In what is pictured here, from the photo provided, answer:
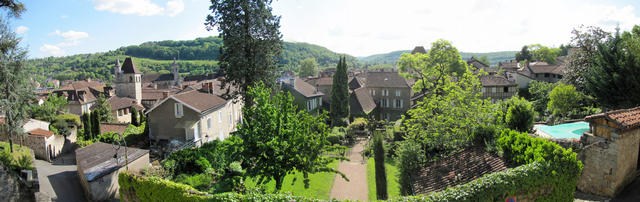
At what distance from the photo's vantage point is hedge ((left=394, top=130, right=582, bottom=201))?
32.7 ft

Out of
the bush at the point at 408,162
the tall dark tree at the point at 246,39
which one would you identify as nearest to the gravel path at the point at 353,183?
the bush at the point at 408,162

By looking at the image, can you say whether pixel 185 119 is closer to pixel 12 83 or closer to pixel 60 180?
pixel 60 180

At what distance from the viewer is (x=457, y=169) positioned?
550 inches

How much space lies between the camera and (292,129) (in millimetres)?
15383

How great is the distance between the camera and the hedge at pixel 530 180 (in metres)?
9.97

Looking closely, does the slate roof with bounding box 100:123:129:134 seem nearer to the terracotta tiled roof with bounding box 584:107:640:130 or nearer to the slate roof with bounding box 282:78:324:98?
the slate roof with bounding box 282:78:324:98

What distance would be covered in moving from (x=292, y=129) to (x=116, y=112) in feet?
153

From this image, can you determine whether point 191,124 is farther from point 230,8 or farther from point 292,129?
point 292,129

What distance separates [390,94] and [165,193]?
46.7 meters

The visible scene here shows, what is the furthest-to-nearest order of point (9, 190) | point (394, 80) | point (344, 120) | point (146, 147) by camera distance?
1. point (394, 80)
2. point (344, 120)
3. point (146, 147)
4. point (9, 190)

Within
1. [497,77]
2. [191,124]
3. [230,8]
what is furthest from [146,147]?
[497,77]

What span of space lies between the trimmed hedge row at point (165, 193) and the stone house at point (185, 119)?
13.6 meters

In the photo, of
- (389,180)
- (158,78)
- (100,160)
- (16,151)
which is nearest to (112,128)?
(16,151)

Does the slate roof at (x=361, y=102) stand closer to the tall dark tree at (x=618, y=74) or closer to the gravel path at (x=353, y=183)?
the gravel path at (x=353, y=183)
